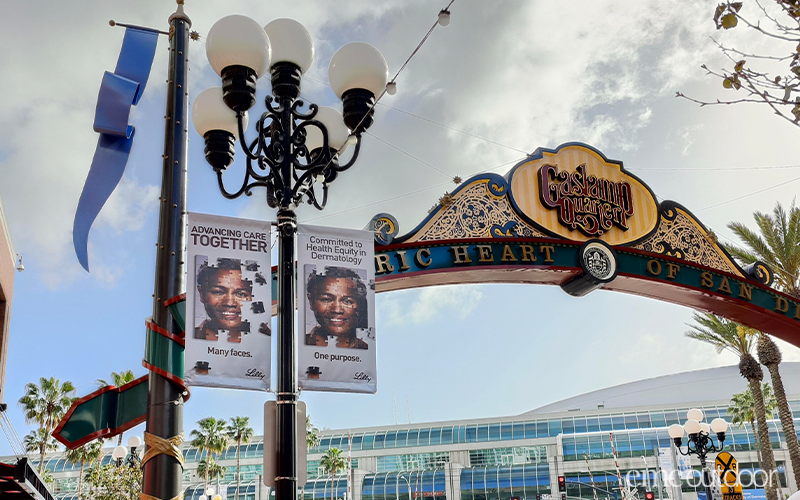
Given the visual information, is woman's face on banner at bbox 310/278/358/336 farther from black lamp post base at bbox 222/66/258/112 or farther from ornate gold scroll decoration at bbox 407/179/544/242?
ornate gold scroll decoration at bbox 407/179/544/242

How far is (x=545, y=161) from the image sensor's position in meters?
15.0

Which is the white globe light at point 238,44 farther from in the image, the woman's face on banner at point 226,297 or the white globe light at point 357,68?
the woman's face on banner at point 226,297

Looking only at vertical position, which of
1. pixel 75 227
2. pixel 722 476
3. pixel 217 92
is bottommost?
pixel 722 476

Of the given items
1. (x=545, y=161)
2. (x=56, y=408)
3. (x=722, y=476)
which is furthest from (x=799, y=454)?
(x=56, y=408)

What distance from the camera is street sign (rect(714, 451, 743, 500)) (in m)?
17.3

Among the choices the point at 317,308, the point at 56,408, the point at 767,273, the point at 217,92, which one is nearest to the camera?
the point at 317,308

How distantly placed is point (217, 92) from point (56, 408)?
40554 mm

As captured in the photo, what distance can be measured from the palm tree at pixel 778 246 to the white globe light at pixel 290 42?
23183 millimetres

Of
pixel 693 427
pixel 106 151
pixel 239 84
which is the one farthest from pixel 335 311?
pixel 693 427

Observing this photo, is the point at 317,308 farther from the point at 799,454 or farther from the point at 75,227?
the point at 799,454

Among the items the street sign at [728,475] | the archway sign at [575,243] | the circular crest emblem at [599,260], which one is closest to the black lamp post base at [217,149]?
the archway sign at [575,243]

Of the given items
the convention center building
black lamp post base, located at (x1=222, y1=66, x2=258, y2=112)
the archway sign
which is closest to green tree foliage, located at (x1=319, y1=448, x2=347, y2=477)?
the convention center building

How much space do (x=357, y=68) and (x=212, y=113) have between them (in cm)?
176

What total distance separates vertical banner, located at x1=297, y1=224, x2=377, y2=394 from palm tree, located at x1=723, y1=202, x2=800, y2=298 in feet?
75.5
